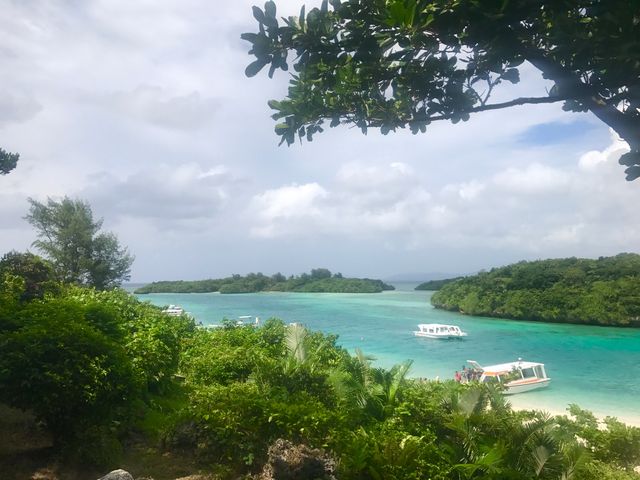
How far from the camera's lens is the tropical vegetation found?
517 centimetres

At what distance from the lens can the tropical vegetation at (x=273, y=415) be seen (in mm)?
5172

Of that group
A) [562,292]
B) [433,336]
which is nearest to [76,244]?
[433,336]

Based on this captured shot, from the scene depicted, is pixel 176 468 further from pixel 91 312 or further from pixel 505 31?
pixel 505 31

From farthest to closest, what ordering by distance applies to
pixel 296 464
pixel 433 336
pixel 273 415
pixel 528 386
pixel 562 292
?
pixel 562 292 → pixel 433 336 → pixel 528 386 → pixel 273 415 → pixel 296 464

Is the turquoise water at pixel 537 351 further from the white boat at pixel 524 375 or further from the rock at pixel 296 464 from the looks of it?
the rock at pixel 296 464

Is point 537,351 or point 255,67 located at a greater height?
point 255,67

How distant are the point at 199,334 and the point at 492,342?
27483 millimetres

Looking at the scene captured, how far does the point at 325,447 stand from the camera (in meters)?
5.31

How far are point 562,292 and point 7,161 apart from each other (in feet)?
145

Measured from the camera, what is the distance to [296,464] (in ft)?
16.3

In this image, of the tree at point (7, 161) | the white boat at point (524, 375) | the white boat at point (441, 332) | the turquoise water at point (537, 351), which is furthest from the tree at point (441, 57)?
the white boat at point (441, 332)

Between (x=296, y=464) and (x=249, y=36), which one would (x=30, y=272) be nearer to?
(x=296, y=464)

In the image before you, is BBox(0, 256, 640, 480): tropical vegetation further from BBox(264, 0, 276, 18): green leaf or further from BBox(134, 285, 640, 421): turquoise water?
BBox(134, 285, 640, 421): turquoise water

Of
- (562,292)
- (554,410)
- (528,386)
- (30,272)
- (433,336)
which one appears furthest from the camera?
(562,292)
